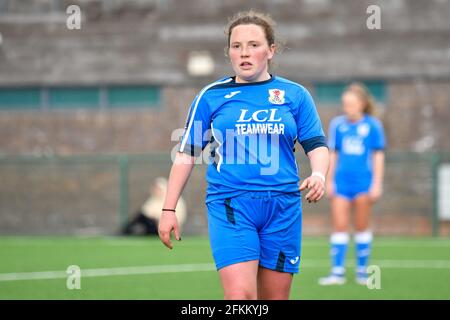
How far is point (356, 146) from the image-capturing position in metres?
12.8

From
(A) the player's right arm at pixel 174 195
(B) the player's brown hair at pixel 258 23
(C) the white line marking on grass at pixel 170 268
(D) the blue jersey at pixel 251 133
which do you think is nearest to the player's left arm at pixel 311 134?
(D) the blue jersey at pixel 251 133

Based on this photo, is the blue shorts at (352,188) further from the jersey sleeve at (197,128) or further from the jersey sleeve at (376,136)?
the jersey sleeve at (197,128)

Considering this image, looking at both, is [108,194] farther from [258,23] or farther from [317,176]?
[317,176]

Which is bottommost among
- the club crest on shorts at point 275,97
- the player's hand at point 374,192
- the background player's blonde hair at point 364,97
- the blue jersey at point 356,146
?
the club crest on shorts at point 275,97

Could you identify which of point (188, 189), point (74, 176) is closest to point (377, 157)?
point (188, 189)

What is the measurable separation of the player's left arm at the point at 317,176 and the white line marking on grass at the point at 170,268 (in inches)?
274

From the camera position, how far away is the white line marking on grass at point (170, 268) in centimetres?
1273

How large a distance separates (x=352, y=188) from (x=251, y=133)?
666 centimetres

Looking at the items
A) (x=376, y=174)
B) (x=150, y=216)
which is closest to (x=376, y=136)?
(x=376, y=174)

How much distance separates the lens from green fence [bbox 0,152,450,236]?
2261 cm

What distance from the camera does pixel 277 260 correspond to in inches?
243

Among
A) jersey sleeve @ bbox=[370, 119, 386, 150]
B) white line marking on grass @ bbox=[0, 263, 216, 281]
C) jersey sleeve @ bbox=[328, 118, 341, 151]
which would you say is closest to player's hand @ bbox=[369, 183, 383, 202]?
jersey sleeve @ bbox=[370, 119, 386, 150]
